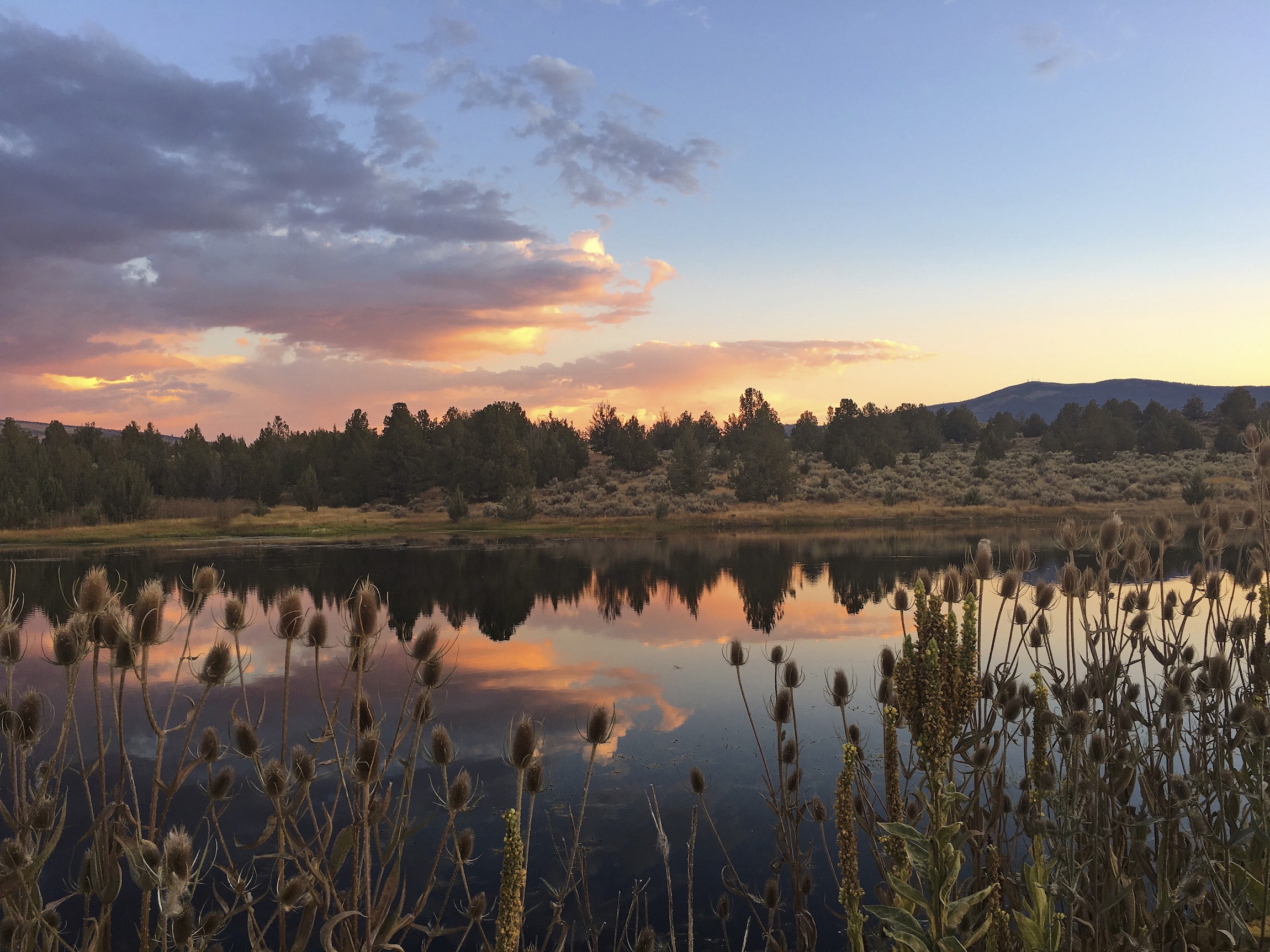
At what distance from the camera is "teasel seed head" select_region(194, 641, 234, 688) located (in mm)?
3449

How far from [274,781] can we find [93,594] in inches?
41.6

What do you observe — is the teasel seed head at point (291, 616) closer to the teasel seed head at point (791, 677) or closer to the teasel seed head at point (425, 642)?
the teasel seed head at point (425, 642)

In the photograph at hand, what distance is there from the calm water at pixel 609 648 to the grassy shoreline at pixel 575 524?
851cm

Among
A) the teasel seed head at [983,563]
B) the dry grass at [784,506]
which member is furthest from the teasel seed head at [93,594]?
the dry grass at [784,506]

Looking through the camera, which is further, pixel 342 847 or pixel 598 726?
pixel 598 726

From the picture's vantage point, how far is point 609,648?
1719 centimetres

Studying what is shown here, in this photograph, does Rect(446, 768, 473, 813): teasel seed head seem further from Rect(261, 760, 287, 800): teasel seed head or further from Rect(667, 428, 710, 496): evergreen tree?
Rect(667, 428, 710, 496): evergreen tree

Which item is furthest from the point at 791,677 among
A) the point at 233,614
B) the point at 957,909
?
the point at 957,909

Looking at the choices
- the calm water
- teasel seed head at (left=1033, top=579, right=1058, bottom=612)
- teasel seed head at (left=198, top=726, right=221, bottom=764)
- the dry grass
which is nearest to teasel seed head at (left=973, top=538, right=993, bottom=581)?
teasel seed head at (left=1033, top=579, right=1058, bottom=612)

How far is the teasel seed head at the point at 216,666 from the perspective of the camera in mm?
3449

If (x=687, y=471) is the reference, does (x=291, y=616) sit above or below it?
below

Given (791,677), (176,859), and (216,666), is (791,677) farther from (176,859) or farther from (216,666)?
(176,859)

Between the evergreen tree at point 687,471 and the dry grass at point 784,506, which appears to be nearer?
the dry grass at point 784,506

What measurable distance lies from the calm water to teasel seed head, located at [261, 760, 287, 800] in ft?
1.90
